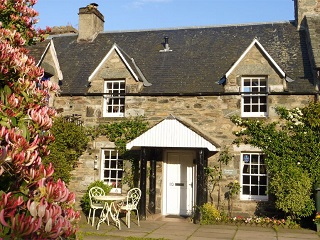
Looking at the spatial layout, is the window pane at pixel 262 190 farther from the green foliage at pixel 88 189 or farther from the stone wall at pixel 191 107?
the green foliage at pixel 88 189

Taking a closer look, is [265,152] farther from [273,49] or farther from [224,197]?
[273,49]

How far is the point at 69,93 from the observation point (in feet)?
50.9

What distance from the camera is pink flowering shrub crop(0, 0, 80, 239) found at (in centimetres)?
214

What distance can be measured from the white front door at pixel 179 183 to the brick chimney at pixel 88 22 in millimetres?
8478

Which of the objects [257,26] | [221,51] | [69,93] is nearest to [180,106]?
[221,51]

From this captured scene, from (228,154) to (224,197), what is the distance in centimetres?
159

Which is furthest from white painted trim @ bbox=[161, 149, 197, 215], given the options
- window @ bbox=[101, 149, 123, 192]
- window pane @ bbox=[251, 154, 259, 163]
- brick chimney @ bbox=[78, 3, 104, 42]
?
brick chimney @ bbox=[78, 3, 104, 42]

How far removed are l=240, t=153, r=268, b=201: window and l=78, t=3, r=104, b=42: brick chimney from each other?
34.3 feet

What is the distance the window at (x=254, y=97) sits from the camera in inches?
546

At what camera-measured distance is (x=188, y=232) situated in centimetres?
1087

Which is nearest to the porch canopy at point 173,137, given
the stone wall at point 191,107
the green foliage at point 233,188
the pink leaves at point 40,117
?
the stone wall at point 191,107

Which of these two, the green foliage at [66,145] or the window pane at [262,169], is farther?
the window pane at [262,169]

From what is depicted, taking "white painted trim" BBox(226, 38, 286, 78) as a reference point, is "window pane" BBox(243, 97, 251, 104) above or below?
below

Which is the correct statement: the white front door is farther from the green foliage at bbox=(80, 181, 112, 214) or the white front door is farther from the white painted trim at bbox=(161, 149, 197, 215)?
the green foliage at bbox=(80, 181, 112, 214)
